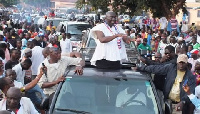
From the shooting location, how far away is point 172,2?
2386 centimetres

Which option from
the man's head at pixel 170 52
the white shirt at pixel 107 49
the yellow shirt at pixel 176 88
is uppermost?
the white shirt at pixel 107 49

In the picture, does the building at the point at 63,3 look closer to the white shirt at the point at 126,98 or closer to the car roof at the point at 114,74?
the car roof at the point at 114,74

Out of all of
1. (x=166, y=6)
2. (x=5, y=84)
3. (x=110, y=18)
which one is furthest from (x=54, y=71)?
(x=166, y=6)

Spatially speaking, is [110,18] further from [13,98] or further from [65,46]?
[65,46]

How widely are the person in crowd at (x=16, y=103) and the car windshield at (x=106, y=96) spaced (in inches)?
14.9

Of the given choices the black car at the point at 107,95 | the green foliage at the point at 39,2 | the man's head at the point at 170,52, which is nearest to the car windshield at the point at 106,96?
the black car at the point at 107,95

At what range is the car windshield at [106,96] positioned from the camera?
6309 mm

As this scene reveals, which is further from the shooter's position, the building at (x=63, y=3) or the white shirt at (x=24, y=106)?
the building at (x=63, y=3)

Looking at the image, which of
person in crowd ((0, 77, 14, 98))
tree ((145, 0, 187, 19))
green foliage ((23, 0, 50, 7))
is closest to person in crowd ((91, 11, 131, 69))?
person in crowd ((0, 77, 14, 98))

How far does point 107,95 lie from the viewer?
6477mm

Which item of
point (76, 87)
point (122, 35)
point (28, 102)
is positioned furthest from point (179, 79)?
point (28, 102)

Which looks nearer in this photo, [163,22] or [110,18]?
[110,18]

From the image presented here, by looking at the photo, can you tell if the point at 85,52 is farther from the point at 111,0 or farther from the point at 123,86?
the point at 111,0

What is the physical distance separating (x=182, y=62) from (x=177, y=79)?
304mm
